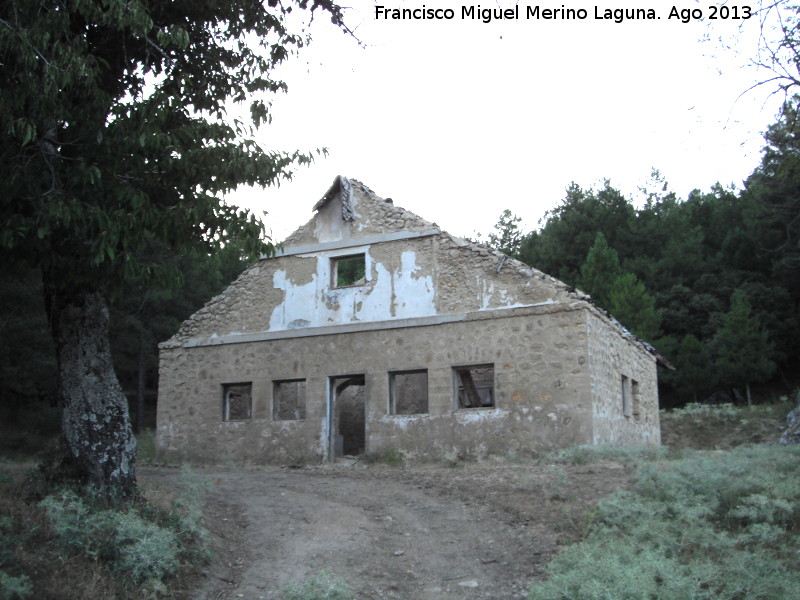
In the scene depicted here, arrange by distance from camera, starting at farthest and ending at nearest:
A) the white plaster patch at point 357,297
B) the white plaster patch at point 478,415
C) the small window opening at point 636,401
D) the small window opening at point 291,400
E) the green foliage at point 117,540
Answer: the small window opening at point 291,400 → the small window opening at point 636,401 → the white plaster patch at point 357,297 → the white plaster patch at point 478,415 → the green foliage at point 117,540

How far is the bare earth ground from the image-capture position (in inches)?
289

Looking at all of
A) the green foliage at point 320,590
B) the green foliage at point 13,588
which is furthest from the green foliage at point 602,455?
the green foliage at point 13,588

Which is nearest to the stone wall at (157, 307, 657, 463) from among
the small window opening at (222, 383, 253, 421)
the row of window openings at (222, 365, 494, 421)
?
the row of window openings at (222, 365, 494, 421)

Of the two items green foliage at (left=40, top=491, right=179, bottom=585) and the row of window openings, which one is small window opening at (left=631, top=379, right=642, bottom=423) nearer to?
the row of window openings

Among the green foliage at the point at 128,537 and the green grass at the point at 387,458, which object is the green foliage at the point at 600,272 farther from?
the green foliage at the point at 128,537

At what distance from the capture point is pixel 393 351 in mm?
15789

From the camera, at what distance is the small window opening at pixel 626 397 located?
56.5 ft

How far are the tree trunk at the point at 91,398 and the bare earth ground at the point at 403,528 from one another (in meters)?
1.33

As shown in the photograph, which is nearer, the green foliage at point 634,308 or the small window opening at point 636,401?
the small window opening at point 636,401

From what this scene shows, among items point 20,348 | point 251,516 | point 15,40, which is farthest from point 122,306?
point 15,40

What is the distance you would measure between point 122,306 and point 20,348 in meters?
4.39

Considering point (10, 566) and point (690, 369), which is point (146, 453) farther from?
point (690, 369)

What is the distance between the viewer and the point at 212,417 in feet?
56.4

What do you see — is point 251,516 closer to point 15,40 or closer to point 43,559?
point 43,559
